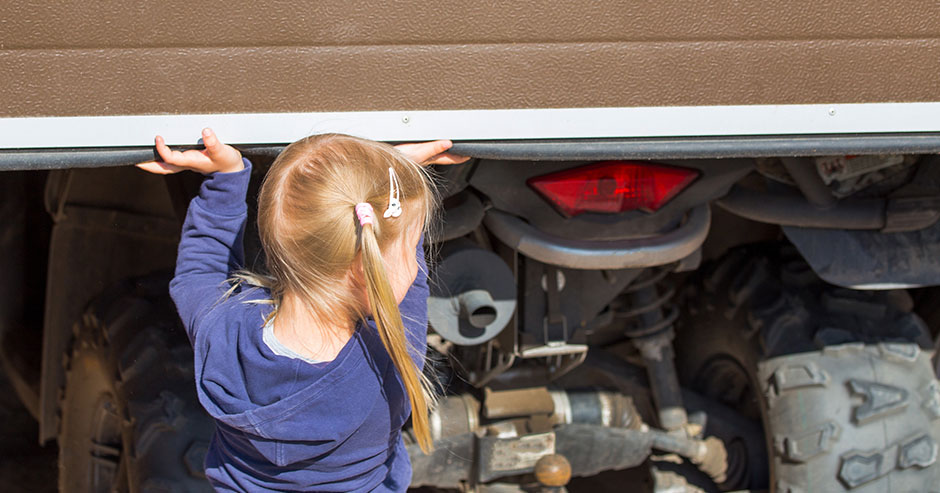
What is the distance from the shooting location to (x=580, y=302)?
2.24 metres

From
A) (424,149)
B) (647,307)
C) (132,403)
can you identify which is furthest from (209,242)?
(647,307)

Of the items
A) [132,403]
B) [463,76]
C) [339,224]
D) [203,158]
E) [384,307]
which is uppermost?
[463,76]

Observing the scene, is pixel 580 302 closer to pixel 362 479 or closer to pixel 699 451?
pixel 699 451

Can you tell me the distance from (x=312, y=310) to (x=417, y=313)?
0.22 metres

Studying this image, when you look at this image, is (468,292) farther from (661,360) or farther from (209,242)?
(661,360)

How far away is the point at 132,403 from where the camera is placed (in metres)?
2.09

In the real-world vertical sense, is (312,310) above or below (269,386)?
above

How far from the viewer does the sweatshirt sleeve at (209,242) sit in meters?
1.51

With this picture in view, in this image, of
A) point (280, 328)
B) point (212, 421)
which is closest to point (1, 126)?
point (280, 328)

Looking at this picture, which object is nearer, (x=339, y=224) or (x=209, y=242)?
(x=339, y=224)

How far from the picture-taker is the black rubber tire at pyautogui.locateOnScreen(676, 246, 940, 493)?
226 centimetres

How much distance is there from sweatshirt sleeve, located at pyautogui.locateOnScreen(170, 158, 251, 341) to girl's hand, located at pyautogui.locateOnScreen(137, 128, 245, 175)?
0.03 meters

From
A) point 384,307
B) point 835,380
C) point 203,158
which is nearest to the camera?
point 384,307

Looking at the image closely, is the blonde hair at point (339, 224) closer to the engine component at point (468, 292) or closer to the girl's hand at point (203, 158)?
the girl's hand at point (203, 158)
